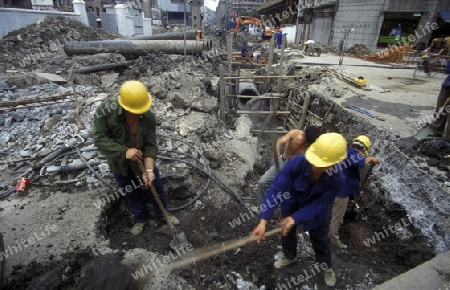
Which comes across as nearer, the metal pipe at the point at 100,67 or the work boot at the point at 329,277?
the work boot at the point at 329,277

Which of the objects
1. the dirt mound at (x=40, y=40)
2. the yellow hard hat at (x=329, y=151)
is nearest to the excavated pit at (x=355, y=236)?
the yellow hard hat at (x=329, y=151)

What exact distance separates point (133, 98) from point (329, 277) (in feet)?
10.2

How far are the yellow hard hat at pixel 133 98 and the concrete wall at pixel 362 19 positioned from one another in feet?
56.5

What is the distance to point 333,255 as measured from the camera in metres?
3.42

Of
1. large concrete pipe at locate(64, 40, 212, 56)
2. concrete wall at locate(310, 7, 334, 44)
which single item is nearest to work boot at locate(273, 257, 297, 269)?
large concrete pipe at locate(64, 40, 212, 56)

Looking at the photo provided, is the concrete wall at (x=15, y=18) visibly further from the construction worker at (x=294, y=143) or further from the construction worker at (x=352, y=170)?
the construction worker at (x=352, y=170)

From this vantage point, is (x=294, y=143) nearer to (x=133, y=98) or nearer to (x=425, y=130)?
(x=133, y=98)

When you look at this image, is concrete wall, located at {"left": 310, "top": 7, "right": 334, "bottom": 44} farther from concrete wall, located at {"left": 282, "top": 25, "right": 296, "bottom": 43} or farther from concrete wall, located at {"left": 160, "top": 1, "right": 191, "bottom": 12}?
concrete wall, located at {"left": 160, "top": 1, "right": 191, "bottom": 12}

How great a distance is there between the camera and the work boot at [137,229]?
322cm

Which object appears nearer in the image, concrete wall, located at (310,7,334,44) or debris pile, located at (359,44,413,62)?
debris pile, located at (359,44,413,62)

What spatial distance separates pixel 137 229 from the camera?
3.24m

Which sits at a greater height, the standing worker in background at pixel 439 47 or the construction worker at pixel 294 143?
the standing worker in background at pixel 439 47

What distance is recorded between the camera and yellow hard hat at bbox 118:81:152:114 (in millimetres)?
2508

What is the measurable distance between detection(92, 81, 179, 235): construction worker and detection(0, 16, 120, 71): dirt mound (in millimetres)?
8416
